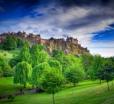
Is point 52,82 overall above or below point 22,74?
below

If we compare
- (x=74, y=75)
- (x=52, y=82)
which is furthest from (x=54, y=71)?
(x=74, y=75)

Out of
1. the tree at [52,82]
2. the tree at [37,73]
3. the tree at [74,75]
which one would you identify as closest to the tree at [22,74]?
the tree at [37,73]

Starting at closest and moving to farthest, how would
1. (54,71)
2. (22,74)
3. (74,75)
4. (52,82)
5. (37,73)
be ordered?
(52,82) → (54,71) → (74,75) → (37,73) → (22,74)

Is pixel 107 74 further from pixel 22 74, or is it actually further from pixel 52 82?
pixel 22 74

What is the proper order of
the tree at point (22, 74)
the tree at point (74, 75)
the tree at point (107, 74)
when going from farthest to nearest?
the tree at point (22, 74)
the tree at point (74, 75)
the tree at point (107, 74)

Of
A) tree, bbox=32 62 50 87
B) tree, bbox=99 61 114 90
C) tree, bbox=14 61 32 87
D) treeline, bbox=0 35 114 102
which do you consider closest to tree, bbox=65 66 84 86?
treeline, bbox=0 35 114 102

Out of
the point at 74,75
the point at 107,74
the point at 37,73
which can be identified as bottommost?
the point at 74,75

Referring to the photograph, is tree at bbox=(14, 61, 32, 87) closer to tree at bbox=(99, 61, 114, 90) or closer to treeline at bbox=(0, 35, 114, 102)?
treeline at bbox=(0, 35, 114, 102)

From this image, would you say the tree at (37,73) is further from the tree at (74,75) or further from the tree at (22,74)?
the tree at (74,75)

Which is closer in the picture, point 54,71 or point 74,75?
point 54,71

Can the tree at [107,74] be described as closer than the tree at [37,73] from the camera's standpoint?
Yes

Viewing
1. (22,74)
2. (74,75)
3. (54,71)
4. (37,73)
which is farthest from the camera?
(22,74)

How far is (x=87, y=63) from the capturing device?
406 feet

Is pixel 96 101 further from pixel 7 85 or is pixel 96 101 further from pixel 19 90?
pixel 7 85
